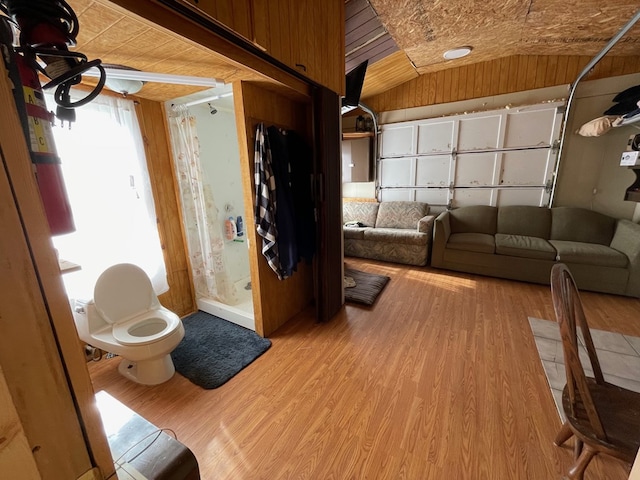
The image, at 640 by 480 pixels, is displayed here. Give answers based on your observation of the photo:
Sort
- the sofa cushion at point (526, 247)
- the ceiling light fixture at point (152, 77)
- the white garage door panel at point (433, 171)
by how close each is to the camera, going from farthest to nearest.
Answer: the white garage door panel at point (433, 171)
the sofa cushion at point (526, 247)
the ceiling light fixture at point (152, 77)

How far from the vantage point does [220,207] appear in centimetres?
275

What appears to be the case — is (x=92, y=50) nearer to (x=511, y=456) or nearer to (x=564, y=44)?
(x=511, y=456)

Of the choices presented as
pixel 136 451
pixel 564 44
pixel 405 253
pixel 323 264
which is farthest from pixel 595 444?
pixel 564 44

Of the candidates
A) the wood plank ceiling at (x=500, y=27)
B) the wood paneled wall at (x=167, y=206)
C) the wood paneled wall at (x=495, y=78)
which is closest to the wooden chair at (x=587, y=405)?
the wood plank ceiling at (x=500, y=27)

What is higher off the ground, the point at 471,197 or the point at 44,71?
the point at 44,71

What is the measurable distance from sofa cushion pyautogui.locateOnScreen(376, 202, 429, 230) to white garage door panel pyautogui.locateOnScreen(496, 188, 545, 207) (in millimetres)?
1011

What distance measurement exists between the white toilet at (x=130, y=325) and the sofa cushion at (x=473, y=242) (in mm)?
3212

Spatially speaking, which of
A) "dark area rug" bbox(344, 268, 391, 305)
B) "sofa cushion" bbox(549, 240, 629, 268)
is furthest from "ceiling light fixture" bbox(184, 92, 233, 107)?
"sofa cushion" bbox(549, 240, 629, 268)

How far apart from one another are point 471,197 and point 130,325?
14.3 feet

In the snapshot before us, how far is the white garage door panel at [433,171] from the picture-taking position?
410 centimetres

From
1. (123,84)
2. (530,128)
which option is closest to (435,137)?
(530,128)

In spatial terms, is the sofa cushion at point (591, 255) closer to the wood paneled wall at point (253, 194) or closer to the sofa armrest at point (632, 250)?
the sofa armrest at point (632, 250)

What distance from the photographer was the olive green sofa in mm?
2746

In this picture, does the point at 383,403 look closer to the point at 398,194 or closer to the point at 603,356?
the point at 603,356
